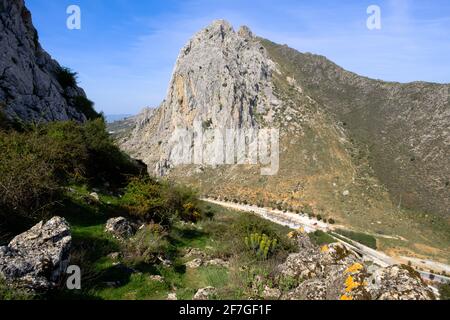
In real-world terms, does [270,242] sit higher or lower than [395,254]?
higher

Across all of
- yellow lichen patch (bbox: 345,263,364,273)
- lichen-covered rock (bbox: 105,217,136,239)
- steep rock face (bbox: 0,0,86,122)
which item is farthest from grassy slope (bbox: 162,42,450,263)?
yellow lichen patch (bbox: 345,263,364,273)

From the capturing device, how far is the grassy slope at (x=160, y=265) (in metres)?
8.91

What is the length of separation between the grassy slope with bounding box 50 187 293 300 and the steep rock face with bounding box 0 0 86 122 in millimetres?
12779

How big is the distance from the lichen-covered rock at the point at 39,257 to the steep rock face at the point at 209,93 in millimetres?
81836

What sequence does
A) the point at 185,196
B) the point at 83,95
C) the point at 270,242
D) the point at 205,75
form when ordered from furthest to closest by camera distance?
the point at 205,75 < the point at 83,95 < the point at 185,196 < the point at 270,242

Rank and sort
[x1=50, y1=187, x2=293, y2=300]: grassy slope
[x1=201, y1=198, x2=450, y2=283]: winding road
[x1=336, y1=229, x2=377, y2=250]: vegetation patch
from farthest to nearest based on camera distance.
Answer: [x1=336, y1=229, x2=377, y2=250]: vegetation patch
[x1=201, y1=198, x2=450, y2=283]: winding road
[x1=50, y1=187, x2=293, y2=300]: grassy slope

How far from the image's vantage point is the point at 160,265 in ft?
38.3

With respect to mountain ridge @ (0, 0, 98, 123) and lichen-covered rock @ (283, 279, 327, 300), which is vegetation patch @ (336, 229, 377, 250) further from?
lichen-covered rock @ (283, 279, 327, 300)

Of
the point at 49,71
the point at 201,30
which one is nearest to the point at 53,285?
the point at 49,71

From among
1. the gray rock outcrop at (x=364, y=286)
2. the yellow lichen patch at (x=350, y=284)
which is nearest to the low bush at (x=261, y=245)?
the gray rock outcrop at (x=364, y=286)

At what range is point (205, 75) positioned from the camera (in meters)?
99.8

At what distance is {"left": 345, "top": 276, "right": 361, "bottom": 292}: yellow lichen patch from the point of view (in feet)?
23.2

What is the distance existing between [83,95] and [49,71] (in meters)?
4.09
